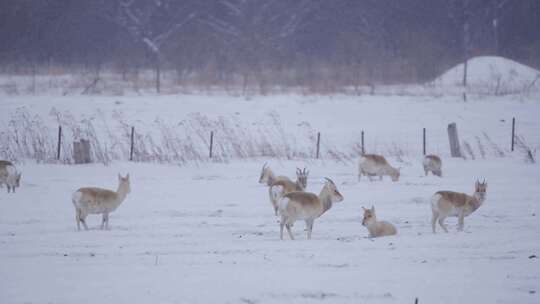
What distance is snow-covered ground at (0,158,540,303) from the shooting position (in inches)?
374

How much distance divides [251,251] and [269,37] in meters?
51.8

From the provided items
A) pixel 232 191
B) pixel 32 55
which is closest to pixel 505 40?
pixel 32 55

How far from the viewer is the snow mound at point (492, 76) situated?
45641 mm

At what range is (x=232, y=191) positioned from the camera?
1967 cm

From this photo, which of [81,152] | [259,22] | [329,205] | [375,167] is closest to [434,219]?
[329,205]

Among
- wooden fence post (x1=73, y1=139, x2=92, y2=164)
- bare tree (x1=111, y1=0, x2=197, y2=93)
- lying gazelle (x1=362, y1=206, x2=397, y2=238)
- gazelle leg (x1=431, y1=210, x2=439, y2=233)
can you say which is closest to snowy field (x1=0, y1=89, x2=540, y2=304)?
gazelle leg (x1=431, y1=210, x2=439, y2=233)

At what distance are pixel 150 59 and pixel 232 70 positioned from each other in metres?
9.47

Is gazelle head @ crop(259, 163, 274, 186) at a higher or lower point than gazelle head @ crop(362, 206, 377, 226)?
higher

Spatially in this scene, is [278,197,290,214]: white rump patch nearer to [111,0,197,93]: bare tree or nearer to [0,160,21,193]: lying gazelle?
[0,160,21,193]: lying gazelle

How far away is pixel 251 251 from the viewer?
39.6 feet

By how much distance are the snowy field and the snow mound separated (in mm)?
17692

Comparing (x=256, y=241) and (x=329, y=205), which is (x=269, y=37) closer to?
(x=329, y=205)

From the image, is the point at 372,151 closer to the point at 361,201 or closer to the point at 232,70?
the point at 361,201

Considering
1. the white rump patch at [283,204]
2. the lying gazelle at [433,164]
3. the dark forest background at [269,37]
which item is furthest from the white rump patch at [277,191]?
the dark forest background at [269,37]
